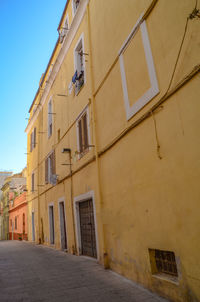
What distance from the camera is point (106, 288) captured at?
4793 millimetres

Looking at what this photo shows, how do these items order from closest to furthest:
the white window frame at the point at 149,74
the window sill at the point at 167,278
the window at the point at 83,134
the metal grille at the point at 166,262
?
the window sill at the point at 167,278
the metal grille at the point at 166,262
the white window frame at the point at 149,74
the window at the point at 83,134

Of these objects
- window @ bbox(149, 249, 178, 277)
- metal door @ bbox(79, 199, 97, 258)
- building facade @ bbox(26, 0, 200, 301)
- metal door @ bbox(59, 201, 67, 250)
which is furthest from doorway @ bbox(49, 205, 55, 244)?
window @ bbox(149, 249, 178, 277)

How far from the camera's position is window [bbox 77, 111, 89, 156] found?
338 inches

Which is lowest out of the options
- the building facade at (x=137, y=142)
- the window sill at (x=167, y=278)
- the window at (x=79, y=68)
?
the window sill at (x=167, y=278)

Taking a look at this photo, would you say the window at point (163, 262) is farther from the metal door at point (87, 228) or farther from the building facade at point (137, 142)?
the metal door at point (87, 228)

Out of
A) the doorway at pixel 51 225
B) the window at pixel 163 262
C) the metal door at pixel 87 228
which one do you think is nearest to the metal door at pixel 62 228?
the doorway at pixel 51 225

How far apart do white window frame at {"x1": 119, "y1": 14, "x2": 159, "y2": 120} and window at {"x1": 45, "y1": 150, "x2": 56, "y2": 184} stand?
24.9 ft

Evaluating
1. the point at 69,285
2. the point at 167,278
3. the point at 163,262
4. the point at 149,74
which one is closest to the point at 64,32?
the point at 149,74

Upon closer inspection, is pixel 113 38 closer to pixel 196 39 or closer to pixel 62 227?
A: pixel 196 39

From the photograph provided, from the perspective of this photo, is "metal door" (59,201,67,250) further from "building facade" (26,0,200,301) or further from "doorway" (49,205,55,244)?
"doorway" (49,205,55,244)

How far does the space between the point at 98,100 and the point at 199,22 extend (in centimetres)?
422

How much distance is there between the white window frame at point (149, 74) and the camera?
472cm

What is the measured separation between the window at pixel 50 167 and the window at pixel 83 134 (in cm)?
381

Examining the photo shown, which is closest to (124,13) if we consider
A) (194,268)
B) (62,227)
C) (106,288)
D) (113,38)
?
(113,38)
